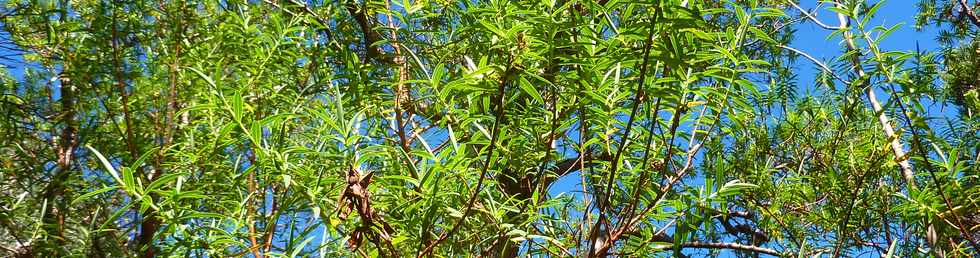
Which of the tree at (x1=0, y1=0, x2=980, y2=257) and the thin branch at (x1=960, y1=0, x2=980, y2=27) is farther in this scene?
the thin branch at (x1=960, y1=0, x2=980, y2=27)

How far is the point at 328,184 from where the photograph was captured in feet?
4.25

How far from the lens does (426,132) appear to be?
228 centimetres

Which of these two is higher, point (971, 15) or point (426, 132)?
point (971, 15)

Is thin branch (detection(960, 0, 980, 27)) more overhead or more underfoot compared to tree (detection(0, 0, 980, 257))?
more overhead

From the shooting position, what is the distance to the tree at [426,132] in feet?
4.02

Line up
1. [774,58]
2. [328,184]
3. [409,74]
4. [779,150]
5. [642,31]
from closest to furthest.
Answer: [642,31]
[328,184]
[409,74]
[774,58]
[779,150]

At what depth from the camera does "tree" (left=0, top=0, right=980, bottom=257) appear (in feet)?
4.02

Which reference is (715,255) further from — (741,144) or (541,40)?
(541,40)

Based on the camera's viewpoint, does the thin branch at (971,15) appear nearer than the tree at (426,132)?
No

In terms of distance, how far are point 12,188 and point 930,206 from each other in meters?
2.17

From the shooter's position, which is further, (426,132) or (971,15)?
(971,15)

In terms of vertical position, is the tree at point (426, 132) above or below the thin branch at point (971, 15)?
below

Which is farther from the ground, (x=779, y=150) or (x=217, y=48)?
(x=779, y=150)

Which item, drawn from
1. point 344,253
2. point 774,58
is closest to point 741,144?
point 774,58
